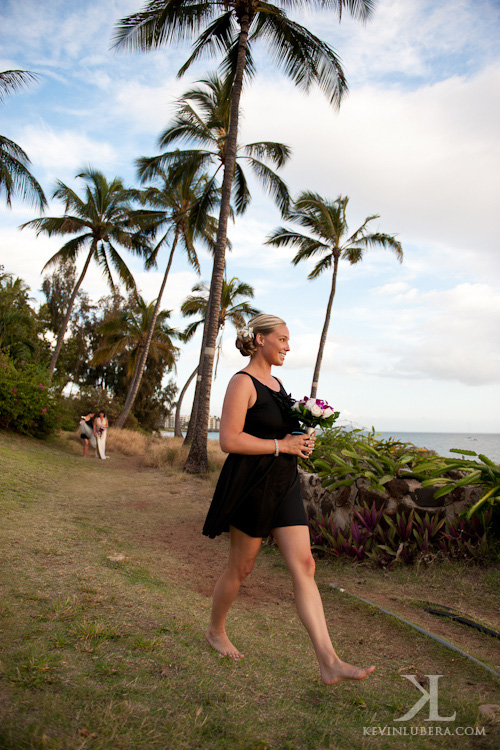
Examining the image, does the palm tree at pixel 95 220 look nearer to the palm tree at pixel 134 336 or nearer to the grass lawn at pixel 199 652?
the palm tree at pixel 134 336

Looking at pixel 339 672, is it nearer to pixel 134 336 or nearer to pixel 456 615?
pixel 456 615

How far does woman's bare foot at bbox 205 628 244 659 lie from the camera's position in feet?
10.1

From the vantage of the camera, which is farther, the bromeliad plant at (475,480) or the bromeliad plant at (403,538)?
the bromeliad plant at (403,538)

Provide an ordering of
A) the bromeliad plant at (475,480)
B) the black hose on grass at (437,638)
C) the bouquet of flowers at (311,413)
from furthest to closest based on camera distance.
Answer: the bromeliad plant at (475,480)
the black hose on grass at (437,638)
the bouquet of flowers at (311,413)

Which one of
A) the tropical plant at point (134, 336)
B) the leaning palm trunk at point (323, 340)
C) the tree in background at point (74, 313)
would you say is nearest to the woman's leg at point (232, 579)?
the leaning palm trunk at point (323, 340)

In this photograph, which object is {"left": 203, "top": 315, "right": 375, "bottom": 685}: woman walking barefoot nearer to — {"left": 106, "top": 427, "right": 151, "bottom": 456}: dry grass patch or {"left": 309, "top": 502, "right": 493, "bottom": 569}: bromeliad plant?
{"left": 309, "top": 502, "right": 493, "bottom": 569}: bromeliad plant

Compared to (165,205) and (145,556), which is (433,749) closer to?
(145,556)

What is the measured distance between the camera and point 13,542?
4.93 m

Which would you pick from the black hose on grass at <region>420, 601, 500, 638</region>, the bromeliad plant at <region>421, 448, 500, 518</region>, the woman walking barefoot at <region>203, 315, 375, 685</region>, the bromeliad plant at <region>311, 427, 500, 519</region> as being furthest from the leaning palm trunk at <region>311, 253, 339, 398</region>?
the woman walking barefoot at <region>203, 315, 375, 685</region>

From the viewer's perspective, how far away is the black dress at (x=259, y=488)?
Answer: 2777mm

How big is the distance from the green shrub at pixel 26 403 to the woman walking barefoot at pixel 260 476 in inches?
501

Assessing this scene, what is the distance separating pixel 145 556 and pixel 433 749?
3.80 meters

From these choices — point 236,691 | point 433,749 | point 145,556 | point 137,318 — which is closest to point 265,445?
point 236,691

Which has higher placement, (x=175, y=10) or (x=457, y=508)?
(x=175, y=10)
